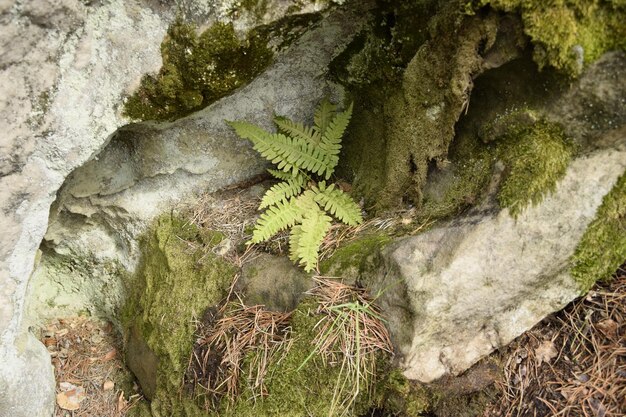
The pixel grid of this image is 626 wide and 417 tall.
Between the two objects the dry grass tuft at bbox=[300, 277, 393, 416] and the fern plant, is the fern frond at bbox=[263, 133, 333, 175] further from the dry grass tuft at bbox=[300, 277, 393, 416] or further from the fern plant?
the dry grass tuft at bbox=[300, 277, 393, 416]

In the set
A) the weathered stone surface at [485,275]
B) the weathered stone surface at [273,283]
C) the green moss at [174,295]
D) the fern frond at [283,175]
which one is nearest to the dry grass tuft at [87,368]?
the green moss at [174,295]

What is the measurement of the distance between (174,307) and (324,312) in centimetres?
146

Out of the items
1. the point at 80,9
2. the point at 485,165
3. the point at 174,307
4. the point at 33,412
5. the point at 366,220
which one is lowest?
the point at 33,412

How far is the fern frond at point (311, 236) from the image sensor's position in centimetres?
381

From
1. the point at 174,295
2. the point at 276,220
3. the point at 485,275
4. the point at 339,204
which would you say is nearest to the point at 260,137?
the point at 276,220

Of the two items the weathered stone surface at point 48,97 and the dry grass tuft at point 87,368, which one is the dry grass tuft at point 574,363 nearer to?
the weathered stone surface at point 48,97

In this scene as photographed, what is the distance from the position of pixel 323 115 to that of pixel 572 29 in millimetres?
2081

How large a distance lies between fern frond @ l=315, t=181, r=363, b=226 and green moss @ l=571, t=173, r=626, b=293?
1.58 meters

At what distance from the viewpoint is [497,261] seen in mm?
3273

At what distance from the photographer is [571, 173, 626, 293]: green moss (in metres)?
3.12

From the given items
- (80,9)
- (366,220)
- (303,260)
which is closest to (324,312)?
(303,260)

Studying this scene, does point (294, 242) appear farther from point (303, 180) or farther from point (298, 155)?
point (298, 155)

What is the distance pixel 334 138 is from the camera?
14.5 feet

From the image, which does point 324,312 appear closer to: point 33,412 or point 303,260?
point 303,260
